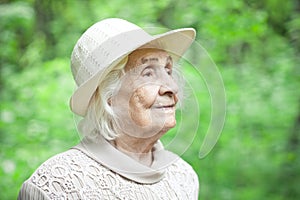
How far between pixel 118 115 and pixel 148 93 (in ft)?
0.41

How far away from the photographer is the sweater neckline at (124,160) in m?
1.80

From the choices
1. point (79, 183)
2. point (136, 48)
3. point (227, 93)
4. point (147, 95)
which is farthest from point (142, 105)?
point (227, 93)

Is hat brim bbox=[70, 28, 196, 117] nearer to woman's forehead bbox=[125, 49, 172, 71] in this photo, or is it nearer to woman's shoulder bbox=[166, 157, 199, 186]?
woman's forehead bbox=[125, 49, 172, 71]

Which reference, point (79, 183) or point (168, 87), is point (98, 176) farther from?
point (168, 87)

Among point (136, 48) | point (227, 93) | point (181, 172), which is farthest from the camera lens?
point (227, 93)

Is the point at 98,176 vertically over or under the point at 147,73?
under

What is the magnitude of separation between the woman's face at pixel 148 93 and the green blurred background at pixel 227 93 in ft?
7.62

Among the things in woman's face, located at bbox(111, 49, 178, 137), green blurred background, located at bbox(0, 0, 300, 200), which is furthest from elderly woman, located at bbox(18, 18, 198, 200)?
green blurred background, located at bbox(0, 0, 300, 200)

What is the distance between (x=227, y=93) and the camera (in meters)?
4.41

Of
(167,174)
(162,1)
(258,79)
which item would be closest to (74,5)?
(162,1)

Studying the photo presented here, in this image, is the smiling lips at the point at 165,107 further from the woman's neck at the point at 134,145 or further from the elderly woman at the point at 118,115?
the woman's neck at the point at 134,145

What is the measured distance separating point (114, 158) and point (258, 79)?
116 inches

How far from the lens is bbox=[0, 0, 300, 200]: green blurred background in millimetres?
4309

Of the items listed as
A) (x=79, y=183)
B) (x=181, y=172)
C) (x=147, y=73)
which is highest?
(x=147, y=73)
